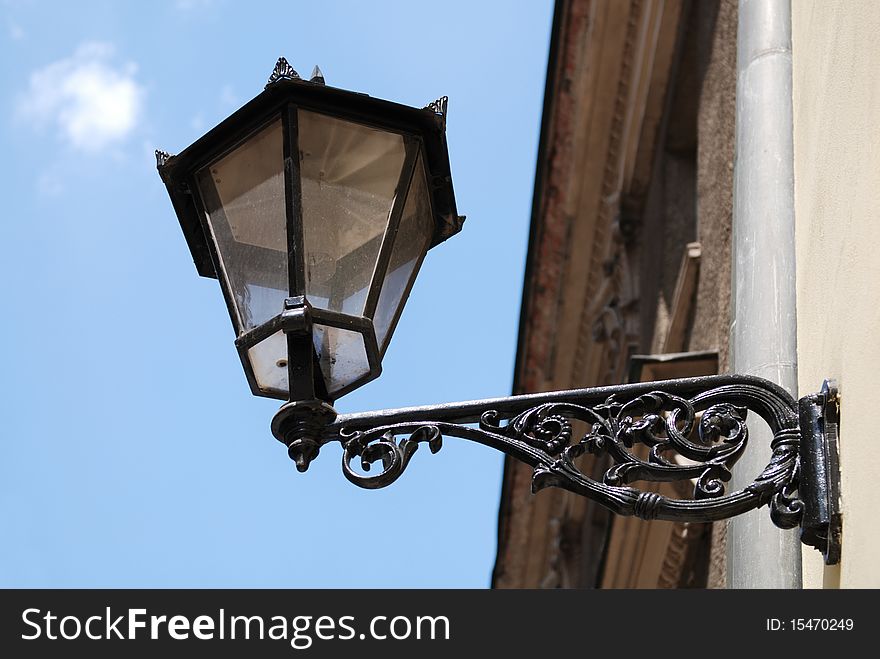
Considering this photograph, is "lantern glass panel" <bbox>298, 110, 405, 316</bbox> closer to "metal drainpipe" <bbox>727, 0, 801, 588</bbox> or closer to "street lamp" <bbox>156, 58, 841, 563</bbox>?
"street lamp" <bbox>156, 58, 841, 563</bbox>

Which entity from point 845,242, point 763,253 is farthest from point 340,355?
point 763,253

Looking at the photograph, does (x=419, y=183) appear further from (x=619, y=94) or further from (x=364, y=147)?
(x=619, y=94)

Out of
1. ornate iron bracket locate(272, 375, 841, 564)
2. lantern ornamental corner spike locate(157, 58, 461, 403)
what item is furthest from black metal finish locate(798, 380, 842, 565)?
lantern ornamental corner spike locate(157, 58, 461, 403)

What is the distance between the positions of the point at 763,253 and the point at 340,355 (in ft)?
5.43

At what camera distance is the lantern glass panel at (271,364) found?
3.44 meters

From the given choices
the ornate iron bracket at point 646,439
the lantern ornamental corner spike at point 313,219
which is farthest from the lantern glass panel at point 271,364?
the ornate iron bracket at point 646,439

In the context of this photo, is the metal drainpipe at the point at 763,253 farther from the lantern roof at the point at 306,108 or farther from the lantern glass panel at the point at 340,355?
the lantern glass panel at the point at 340,355

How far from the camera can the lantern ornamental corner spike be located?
3.41 meters

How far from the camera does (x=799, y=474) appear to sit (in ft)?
10.5

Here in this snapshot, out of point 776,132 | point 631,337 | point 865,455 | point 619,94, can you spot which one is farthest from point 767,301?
point 619,94

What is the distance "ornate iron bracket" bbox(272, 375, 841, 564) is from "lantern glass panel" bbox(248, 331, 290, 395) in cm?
11

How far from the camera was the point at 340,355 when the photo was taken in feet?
11.2

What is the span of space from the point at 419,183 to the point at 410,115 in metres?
0.15
